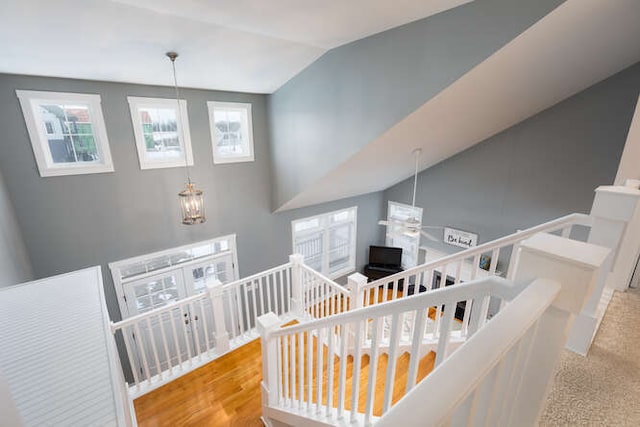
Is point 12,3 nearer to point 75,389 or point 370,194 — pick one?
point 75,389

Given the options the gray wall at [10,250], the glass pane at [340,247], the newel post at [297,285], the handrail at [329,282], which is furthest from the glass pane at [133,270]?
the glass pane at [340,247]

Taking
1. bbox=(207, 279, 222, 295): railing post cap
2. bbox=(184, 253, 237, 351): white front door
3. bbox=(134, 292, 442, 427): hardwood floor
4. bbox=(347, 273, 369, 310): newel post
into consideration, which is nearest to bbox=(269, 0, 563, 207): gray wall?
bbox=(347, 273, 369, 310): newel post

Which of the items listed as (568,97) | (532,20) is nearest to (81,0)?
(532,20)

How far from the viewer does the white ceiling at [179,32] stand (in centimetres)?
230

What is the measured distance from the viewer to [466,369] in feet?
1.73

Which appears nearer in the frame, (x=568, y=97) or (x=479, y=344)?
(x=479, y=344)

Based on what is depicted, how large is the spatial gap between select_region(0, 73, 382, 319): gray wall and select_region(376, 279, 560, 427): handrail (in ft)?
15.6

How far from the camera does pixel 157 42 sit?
2857 mm

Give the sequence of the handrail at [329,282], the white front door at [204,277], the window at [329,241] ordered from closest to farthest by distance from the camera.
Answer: the handrail at [329,282]
the white front door at [204,277]
the window at [329,241]

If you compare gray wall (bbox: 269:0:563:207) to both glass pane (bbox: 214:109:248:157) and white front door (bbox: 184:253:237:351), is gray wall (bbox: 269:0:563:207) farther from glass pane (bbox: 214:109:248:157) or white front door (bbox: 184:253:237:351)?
white front door (bbox: 184:253:237:351)

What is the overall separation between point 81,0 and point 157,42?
2.37 ft

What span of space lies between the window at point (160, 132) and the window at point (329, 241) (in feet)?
8.56

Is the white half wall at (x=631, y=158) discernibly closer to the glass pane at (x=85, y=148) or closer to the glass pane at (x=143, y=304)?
the glass pane at (x=85, y=148)

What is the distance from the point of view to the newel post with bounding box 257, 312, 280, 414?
2.25 metres
